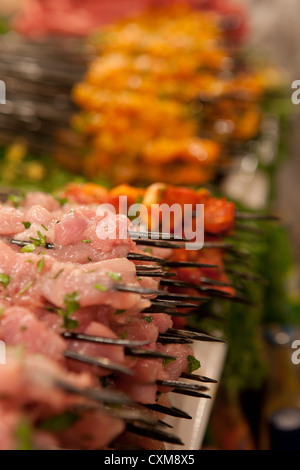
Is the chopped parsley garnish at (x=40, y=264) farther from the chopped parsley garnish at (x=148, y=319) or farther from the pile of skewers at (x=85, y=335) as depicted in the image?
the chopped parsley garnish at (x=148, y=319)

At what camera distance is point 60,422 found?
790mm

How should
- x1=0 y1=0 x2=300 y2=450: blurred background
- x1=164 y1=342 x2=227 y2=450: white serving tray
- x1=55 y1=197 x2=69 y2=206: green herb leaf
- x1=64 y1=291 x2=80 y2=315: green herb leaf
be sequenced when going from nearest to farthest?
x1=64 y1=291 x2=80 y2=315: green herb leaf < x1=164 y1=342 x2=227 y2=450: white serving tray < x1=55 y1=197 x2=69 y2=206: green herb leaf < x1=0 y1=0 x2=300 y2=450: blurred background

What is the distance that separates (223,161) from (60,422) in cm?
231

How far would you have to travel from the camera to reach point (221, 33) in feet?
11.7

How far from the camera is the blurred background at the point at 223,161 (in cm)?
207

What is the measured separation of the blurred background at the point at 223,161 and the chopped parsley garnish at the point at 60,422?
1135 mm

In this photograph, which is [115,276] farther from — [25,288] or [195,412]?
[195,412]

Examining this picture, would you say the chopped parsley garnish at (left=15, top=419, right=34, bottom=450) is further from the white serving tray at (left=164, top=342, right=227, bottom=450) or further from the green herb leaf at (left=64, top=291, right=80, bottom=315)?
the white serving tray at (left=164, top=342, right=227, bottom=450)

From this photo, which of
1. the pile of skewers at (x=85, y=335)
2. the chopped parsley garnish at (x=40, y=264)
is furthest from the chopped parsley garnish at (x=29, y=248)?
the chopped parsley garnish at (x=40, y=264)

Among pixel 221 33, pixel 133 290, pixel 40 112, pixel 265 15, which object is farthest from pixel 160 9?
pixel 133 290

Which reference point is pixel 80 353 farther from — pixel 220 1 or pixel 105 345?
pixel 220 1

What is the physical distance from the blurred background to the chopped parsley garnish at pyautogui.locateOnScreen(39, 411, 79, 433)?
114cm

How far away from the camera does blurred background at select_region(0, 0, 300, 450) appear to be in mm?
2068

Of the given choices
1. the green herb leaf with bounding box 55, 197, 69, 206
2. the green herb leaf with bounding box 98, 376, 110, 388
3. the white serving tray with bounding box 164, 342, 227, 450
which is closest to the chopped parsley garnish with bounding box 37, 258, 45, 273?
the green herb leaf with bounding box 98, 376, 110, 388
